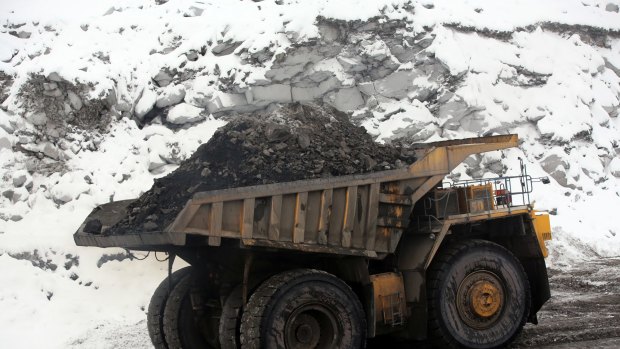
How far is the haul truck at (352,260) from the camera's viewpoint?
5223 mm

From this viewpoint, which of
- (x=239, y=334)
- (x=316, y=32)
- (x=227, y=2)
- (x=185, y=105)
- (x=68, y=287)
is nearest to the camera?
(x=239, y=334)

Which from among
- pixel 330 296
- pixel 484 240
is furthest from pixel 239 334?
pixel 484 240

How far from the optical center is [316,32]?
1645 cm

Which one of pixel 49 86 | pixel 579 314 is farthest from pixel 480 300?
pixel 49 86

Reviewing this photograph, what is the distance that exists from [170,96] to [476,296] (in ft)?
36.0

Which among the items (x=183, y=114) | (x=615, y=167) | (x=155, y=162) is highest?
(x=183, y=114)

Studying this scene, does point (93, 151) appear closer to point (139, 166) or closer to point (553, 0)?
point (139, 166)

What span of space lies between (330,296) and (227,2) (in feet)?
49.9

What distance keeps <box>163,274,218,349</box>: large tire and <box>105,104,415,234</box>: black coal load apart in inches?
45.1

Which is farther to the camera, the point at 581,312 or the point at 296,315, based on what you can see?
the point at 581,312

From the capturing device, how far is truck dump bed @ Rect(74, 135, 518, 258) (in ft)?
16.4

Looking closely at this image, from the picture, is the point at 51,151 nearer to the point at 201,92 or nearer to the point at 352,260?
the point at 201,92

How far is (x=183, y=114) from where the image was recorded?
48.6ft

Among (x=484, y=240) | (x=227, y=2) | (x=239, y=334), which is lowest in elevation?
(x=239, y=334)
